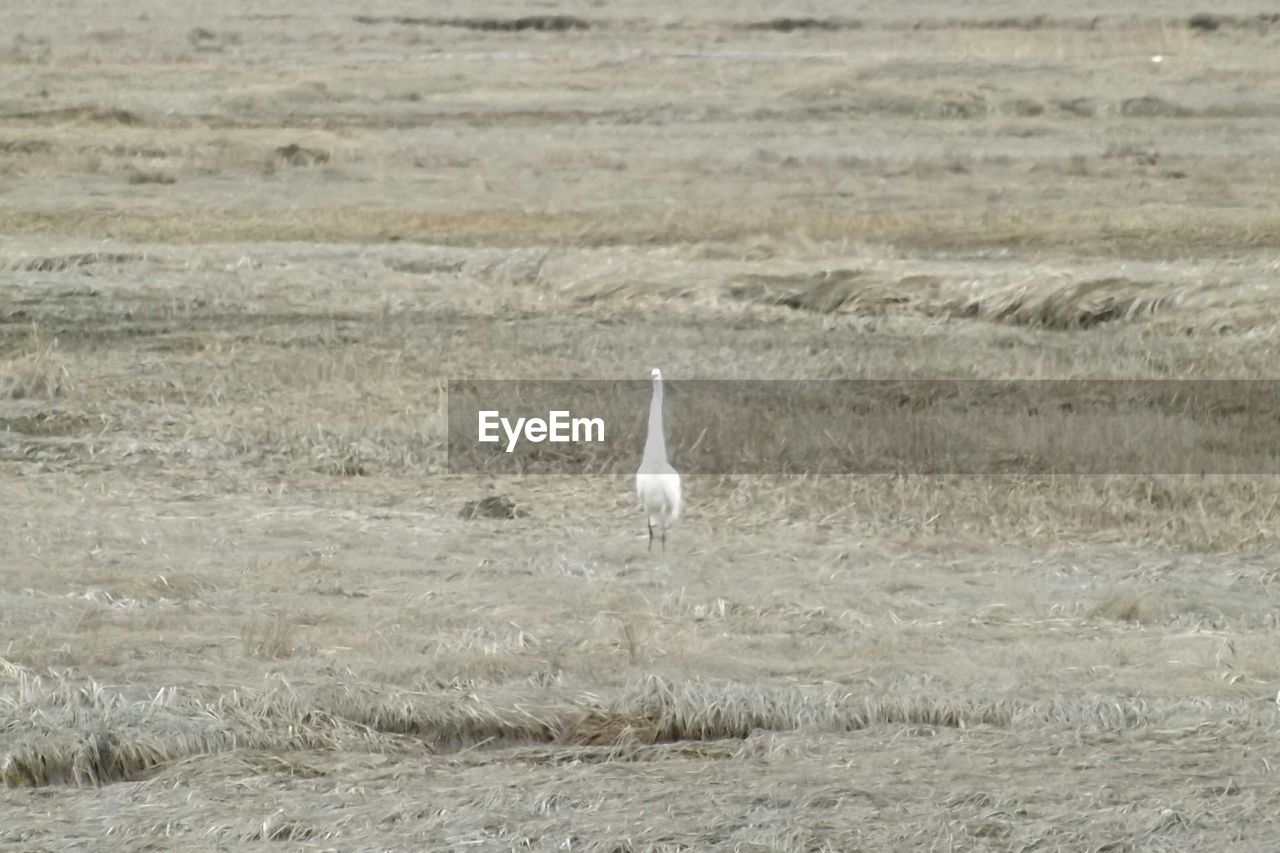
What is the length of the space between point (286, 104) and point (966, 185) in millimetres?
A: 15133

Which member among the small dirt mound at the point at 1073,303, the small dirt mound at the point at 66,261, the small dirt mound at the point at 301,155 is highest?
the small dirt mound at the point at 301,155

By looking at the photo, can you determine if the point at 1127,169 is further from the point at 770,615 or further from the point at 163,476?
the point at 770,615

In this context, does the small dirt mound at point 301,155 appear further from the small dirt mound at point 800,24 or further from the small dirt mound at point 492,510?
the small dirt mound at point 800,24

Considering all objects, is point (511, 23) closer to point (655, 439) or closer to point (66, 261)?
point (66, 261)

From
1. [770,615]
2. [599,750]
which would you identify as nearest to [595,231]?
[770,615]

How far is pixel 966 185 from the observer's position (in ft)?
84.2

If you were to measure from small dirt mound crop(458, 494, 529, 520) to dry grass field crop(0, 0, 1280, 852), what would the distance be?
84mm

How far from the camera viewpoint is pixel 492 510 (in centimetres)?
1092

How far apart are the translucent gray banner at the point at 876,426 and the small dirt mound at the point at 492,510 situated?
1.04m

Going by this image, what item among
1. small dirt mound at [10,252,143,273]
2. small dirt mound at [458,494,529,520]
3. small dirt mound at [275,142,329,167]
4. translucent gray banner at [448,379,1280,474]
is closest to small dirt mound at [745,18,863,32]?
small dirt mound at [275,142,329,167]

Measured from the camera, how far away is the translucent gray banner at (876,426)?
1210 cm

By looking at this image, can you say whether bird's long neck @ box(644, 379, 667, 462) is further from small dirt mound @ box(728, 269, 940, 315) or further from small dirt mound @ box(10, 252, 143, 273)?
small dirt mound @ box(10, 252, 143, 273)

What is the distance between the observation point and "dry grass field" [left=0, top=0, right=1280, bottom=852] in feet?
21.1

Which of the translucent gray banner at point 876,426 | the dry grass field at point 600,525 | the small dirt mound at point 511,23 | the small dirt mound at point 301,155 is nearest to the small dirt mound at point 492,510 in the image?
the dry grass field at point 600,525
